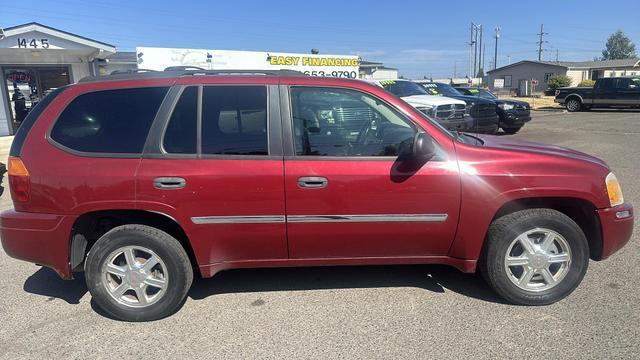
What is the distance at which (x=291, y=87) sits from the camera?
3.47 m

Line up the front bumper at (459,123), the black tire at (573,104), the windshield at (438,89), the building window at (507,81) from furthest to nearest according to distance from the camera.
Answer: the building window at (507,81)
the black tire at (573,104)
the windshield at (438,89)
the front bumper at (459,123)

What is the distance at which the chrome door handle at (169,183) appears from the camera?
10.7 feet

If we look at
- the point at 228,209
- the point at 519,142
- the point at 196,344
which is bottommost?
the point at 196,344

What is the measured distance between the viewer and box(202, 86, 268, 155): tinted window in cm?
337

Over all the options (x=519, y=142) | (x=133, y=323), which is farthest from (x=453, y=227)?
(x=133, y=323)

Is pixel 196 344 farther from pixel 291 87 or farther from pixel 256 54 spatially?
pixel 256 54

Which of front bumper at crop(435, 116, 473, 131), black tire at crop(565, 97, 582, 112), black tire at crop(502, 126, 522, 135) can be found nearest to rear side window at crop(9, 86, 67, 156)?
front bumper at crop(435, 116, 473, 131)

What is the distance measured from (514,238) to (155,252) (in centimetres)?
264

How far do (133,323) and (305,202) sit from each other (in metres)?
1.58

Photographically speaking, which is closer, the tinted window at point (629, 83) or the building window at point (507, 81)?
the tinted window at point (629, 83)

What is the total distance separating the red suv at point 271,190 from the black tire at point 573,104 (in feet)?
81.3

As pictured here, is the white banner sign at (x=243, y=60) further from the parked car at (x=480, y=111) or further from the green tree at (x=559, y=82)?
the green tree at (x=559, y=82)

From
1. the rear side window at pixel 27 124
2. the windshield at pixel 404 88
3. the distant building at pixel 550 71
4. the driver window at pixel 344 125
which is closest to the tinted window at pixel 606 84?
the windshield at pixel 404 88

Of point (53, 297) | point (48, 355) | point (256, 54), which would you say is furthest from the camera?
point (256, 54)
